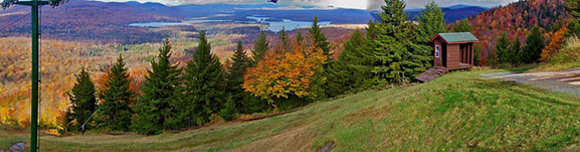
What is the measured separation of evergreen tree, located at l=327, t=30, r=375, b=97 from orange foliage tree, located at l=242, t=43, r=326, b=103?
4.53 m

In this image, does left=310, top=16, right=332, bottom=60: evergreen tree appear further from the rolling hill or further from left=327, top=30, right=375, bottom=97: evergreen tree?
the rolling hill

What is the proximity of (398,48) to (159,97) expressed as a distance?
22.3 meters

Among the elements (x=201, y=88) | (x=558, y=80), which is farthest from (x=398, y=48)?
(x=558, y=80)

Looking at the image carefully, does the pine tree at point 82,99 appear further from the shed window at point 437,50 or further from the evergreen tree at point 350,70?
the shed window at point 437,50

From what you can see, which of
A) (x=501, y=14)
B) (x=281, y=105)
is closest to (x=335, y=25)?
(x=501, y=14)

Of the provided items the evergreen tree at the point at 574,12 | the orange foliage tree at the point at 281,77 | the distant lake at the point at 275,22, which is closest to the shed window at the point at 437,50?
the orange foliage tree at the point at 281,77

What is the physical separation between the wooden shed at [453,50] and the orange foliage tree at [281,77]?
12.7m

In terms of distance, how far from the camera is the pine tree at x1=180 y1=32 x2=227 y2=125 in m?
41.8

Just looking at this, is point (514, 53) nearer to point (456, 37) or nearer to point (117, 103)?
point (456, 37)

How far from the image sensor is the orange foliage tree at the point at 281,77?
40.1m

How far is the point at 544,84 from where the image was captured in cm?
1412

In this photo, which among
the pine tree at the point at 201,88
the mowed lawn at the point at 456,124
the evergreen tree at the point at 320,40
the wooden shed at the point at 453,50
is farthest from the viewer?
the evergreen tree at the point at 320,40

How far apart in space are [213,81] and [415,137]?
34.9 metres

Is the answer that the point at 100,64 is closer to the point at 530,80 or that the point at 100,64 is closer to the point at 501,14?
the point at 501,14
